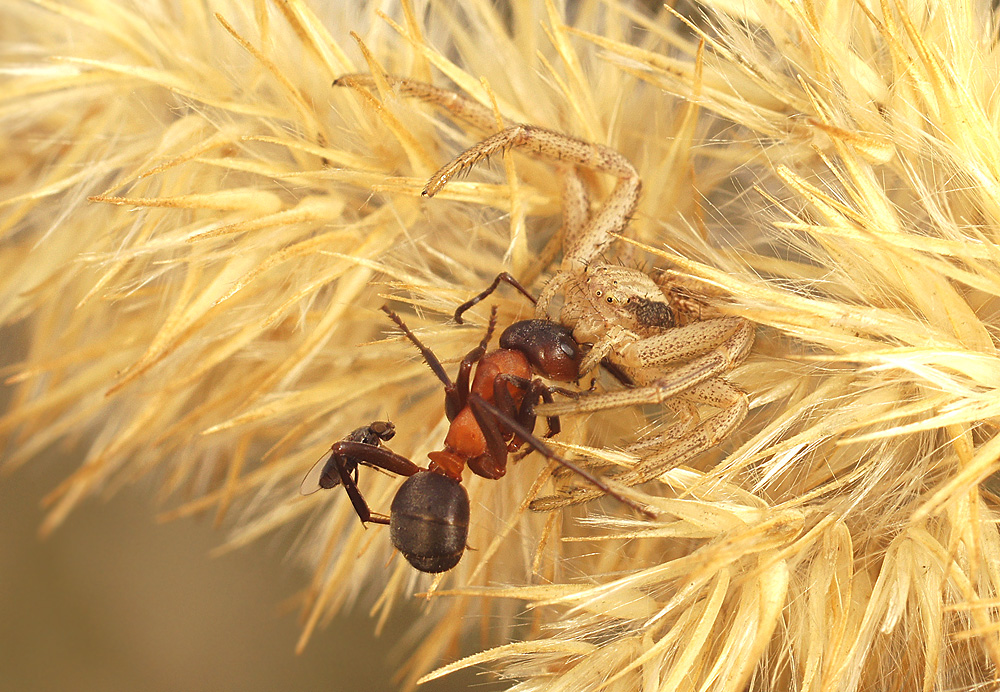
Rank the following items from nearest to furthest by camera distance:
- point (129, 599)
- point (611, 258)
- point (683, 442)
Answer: point (683, 442) → point (611, 258) → point (129, 599)

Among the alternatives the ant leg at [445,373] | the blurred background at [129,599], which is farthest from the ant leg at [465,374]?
the blurred background at [129,599]

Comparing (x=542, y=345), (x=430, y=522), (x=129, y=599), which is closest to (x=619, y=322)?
(x=542, y=345)

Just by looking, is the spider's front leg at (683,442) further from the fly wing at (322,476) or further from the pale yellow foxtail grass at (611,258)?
the fly wing at (322,476)

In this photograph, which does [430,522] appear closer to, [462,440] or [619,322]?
[462,440]

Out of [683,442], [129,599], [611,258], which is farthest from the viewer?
[129,599]

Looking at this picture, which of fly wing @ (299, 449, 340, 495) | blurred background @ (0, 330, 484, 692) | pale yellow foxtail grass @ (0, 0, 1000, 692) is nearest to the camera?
pale yellow foxtail grass @ (0, 0, 1000, 692)

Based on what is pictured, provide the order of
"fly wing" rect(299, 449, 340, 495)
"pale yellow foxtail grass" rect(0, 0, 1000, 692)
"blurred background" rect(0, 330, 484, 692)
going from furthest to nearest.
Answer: "blurred background" rect(0, 330, 484, 692) < "fly wing" rect(299, 449, 340, 495) < "pale yellow foxtail grass" rect(0, 0, 1000, 692)

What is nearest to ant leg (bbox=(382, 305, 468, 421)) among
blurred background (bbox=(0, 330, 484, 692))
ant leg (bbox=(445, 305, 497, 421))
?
ant leg (bbox=(445, 305, 497, 421))

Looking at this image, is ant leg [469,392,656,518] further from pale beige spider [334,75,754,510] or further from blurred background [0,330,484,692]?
blurred background [0,330,484,692]
